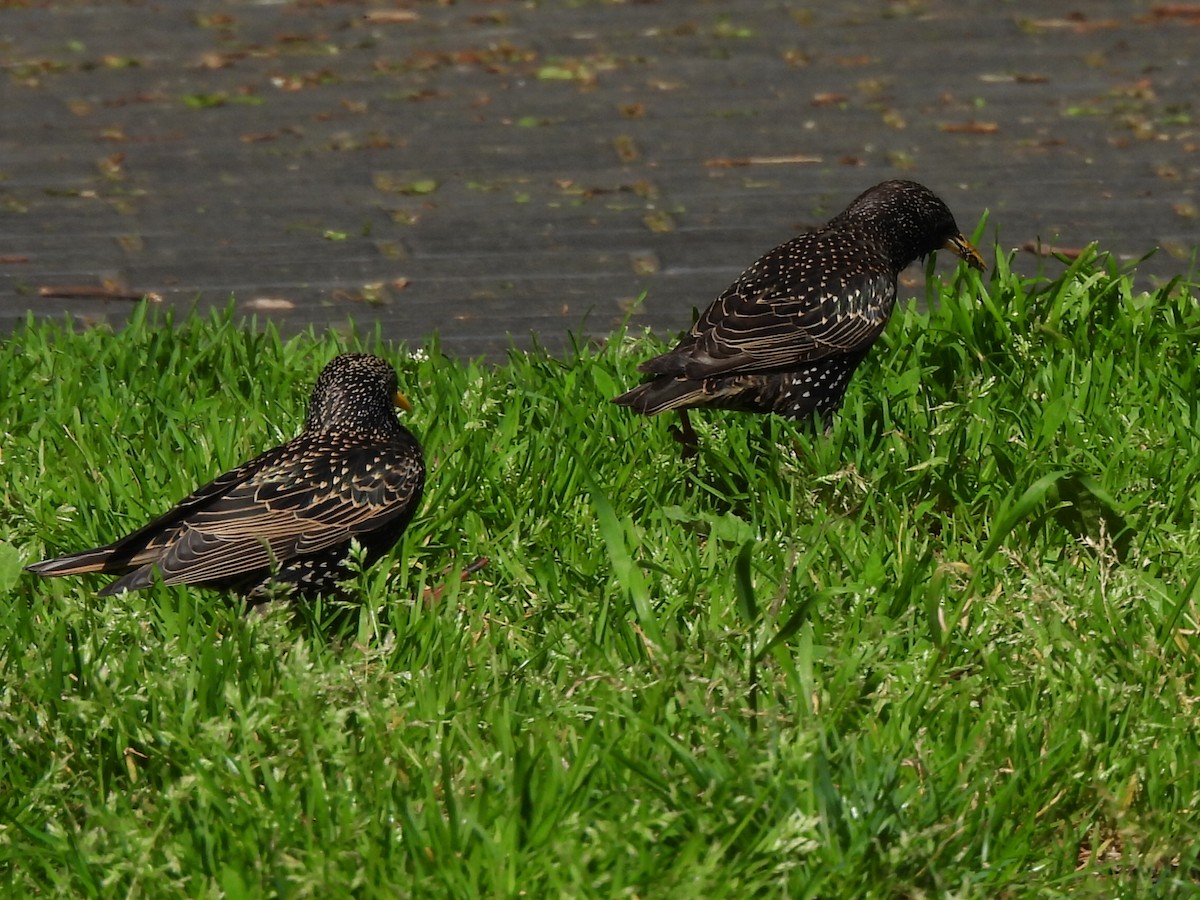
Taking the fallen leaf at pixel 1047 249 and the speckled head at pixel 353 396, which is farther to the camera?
the fallen leaf at pixel 1047 249

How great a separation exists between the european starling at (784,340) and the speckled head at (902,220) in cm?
26

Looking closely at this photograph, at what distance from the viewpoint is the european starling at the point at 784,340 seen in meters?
5.75

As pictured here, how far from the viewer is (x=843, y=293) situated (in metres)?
5.95

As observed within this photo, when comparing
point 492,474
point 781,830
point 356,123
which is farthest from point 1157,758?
point 356,123

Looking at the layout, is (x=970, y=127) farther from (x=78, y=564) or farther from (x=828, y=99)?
(x=78, y=564)

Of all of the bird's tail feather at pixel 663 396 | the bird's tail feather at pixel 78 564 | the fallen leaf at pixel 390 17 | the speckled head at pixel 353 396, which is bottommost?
the bird's tail feather at pixel 78 564

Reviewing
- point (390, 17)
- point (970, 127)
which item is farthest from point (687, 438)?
point (390, 17)

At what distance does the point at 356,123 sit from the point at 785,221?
287cm

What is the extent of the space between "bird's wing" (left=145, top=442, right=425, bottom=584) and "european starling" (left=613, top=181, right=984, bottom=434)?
0.99 m

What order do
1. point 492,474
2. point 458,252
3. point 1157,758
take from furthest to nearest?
point 458,252 < point 492,474 < point 1157,758

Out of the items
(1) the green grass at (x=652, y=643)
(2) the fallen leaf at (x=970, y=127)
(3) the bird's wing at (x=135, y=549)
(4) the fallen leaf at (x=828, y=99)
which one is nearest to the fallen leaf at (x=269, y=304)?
(1) the green grass at (x=652, y=643)

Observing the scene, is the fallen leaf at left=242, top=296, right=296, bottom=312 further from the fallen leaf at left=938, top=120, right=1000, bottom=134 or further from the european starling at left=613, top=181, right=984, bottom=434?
the fallen leaf at left=938, top=120, right=1000, bottom=134

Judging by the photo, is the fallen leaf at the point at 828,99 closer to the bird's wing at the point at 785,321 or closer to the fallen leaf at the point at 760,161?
the fallen leaf at the point at 760,161

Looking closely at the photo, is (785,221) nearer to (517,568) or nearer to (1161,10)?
(517,568)
